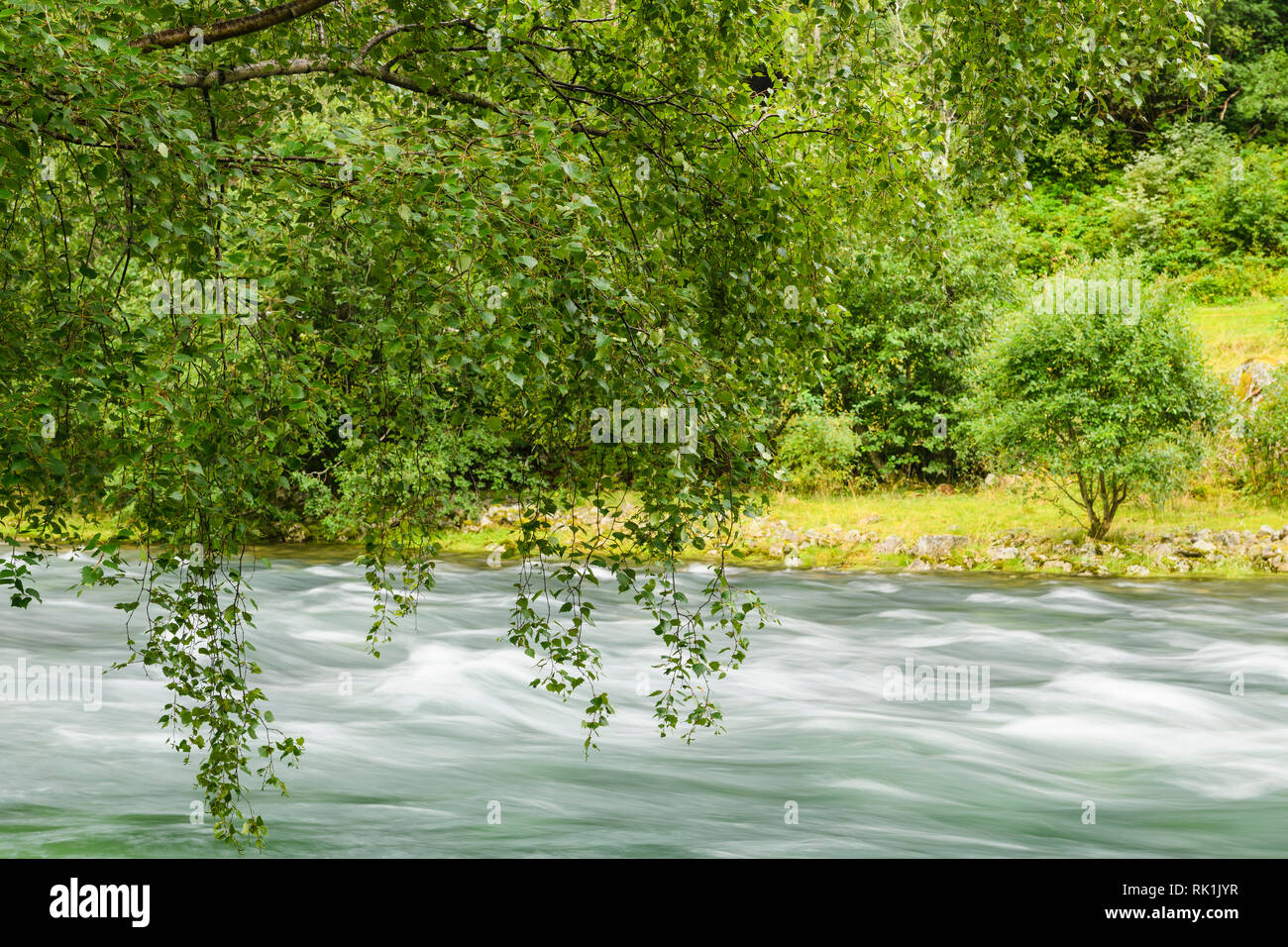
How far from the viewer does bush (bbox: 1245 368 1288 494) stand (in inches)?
892

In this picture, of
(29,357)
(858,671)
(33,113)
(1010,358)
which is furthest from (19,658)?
(1010,358)

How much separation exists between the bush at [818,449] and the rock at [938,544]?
437 cm

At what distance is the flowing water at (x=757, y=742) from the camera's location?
360 inches

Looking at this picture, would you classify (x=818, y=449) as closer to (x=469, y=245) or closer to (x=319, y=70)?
(x=319, y=70)

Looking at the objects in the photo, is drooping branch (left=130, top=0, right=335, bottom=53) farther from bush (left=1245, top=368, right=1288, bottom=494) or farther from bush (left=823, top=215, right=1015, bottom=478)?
bush (left=823, top=215, right=1015, bottom=478)

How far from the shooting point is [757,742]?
39.0 feet

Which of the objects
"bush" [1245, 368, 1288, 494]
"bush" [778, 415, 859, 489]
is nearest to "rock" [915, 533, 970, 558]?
"bush" [778, 415, 859, 489]

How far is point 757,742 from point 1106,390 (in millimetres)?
11599

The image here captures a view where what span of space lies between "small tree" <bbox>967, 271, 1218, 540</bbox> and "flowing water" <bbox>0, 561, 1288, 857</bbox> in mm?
2637

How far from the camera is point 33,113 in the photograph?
3.85 m

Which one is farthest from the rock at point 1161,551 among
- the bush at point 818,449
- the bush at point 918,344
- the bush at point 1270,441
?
the bush at point 818,449

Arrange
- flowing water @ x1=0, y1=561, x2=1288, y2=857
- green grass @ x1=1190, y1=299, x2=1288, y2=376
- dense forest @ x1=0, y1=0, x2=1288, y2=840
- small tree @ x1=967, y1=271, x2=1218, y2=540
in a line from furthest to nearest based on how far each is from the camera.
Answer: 1. green grass @ x1=1190, y1=299, x2=1288, y2=376
2. small tree @ x1=967, y1=271, x2=1218, y2=540
3. flowing water @ x1=0, y1=561, x2=1288, y2=857
4. dense forest @ x1=0, y1=0, x2=1288, y2=840

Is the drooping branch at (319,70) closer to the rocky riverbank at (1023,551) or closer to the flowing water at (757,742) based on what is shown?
the flowing water at (757,742)
